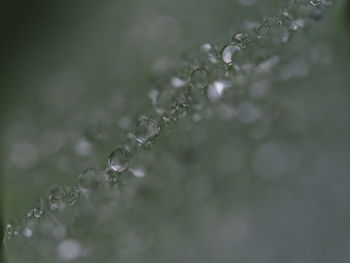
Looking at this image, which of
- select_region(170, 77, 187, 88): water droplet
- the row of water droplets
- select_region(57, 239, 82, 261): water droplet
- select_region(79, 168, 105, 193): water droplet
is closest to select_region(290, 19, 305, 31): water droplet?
the row of water droplets

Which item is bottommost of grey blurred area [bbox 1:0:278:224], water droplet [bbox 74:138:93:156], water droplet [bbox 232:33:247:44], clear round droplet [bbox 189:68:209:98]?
clear round droplet [bbox 189:68:209:98]

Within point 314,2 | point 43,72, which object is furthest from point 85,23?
point 314,2

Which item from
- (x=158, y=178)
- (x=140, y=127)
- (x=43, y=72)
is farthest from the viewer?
(x=43, y=72)

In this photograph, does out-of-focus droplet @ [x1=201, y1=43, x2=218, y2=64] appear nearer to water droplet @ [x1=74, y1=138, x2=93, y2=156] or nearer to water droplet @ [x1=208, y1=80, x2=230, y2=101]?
water droplet @ [x1=208, y1=80, x2=230, y2=101]

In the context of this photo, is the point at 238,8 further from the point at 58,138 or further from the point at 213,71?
the point at 58,138

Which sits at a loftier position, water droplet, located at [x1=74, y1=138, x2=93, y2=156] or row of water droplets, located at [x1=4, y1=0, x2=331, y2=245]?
water droplet, located at [x1=74, y1=138, x2=93, y2=156]

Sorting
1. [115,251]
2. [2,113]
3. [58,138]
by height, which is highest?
[2,113]

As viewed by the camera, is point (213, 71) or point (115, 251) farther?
point (115, 251)
